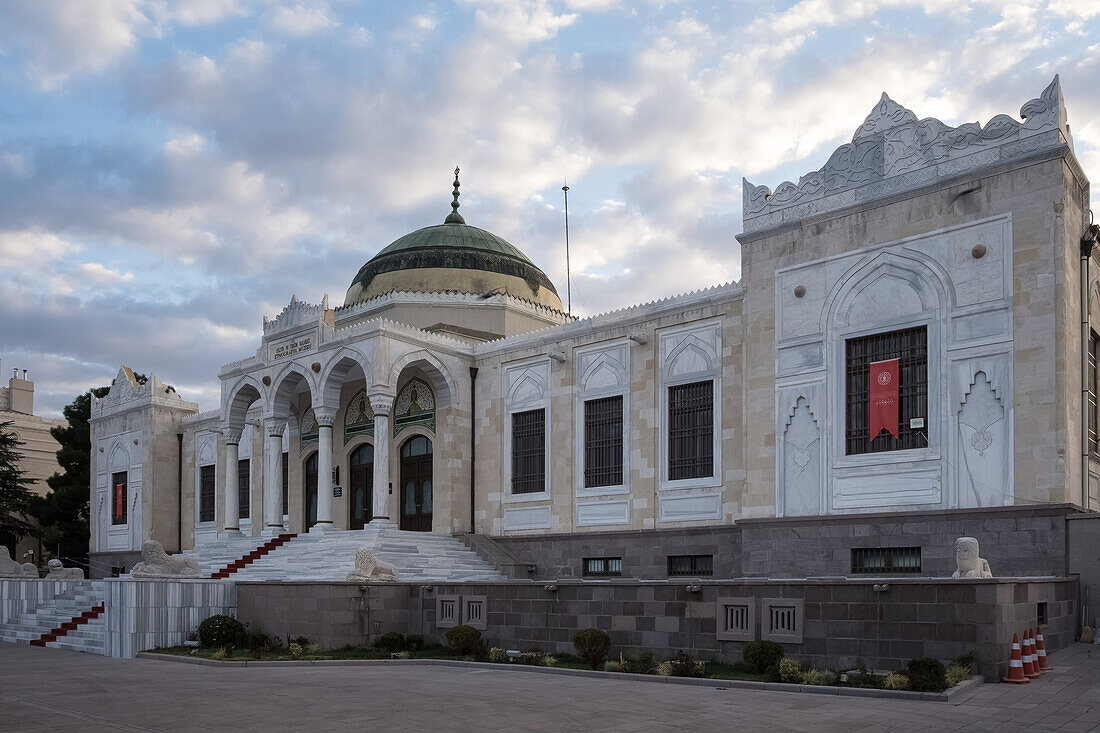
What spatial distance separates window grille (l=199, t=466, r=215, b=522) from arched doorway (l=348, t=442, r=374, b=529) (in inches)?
361

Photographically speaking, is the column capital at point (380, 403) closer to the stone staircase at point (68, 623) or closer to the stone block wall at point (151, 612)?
the stone block wall at point (151, 612)

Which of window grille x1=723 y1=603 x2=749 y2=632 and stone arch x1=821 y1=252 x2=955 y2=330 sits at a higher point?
stone arch x1=821 y1=252 x2=955 y2=330

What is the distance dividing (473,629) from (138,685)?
5.71 metres

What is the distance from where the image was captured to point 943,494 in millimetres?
18062

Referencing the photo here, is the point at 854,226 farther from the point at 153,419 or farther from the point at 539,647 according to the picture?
the point at 153,419

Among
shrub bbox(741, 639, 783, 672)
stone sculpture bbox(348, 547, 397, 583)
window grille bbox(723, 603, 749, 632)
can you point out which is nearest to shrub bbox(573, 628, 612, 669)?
window grille bbox(723, 603, 749, 632)

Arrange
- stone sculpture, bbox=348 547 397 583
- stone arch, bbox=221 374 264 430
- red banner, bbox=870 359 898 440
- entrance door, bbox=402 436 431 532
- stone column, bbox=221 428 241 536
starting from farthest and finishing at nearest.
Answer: stone arch, bbox=221 374 264 430 < stone column, bbox=221 428 241 536 < entrance door, bbox=402 436 431 532 < stone sculpture, bbox=348 547 397 583 < red banner, bbox=870 359 898 440

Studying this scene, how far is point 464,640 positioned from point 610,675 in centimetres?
361

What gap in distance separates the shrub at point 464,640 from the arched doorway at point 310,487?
1501cm

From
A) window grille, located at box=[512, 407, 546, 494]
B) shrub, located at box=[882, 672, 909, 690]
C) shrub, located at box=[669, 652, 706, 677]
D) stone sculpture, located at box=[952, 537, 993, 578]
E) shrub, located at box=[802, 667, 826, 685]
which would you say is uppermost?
window grille, located at box=[512, 407, 546, 494]

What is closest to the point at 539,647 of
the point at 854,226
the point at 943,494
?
the point at 943,494

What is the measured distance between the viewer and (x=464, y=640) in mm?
17641

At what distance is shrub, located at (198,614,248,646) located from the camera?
63.5 ft

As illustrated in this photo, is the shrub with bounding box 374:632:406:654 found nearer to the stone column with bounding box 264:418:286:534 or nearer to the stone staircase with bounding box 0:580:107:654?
the stone staircase with bounding box 0:580:107:654
